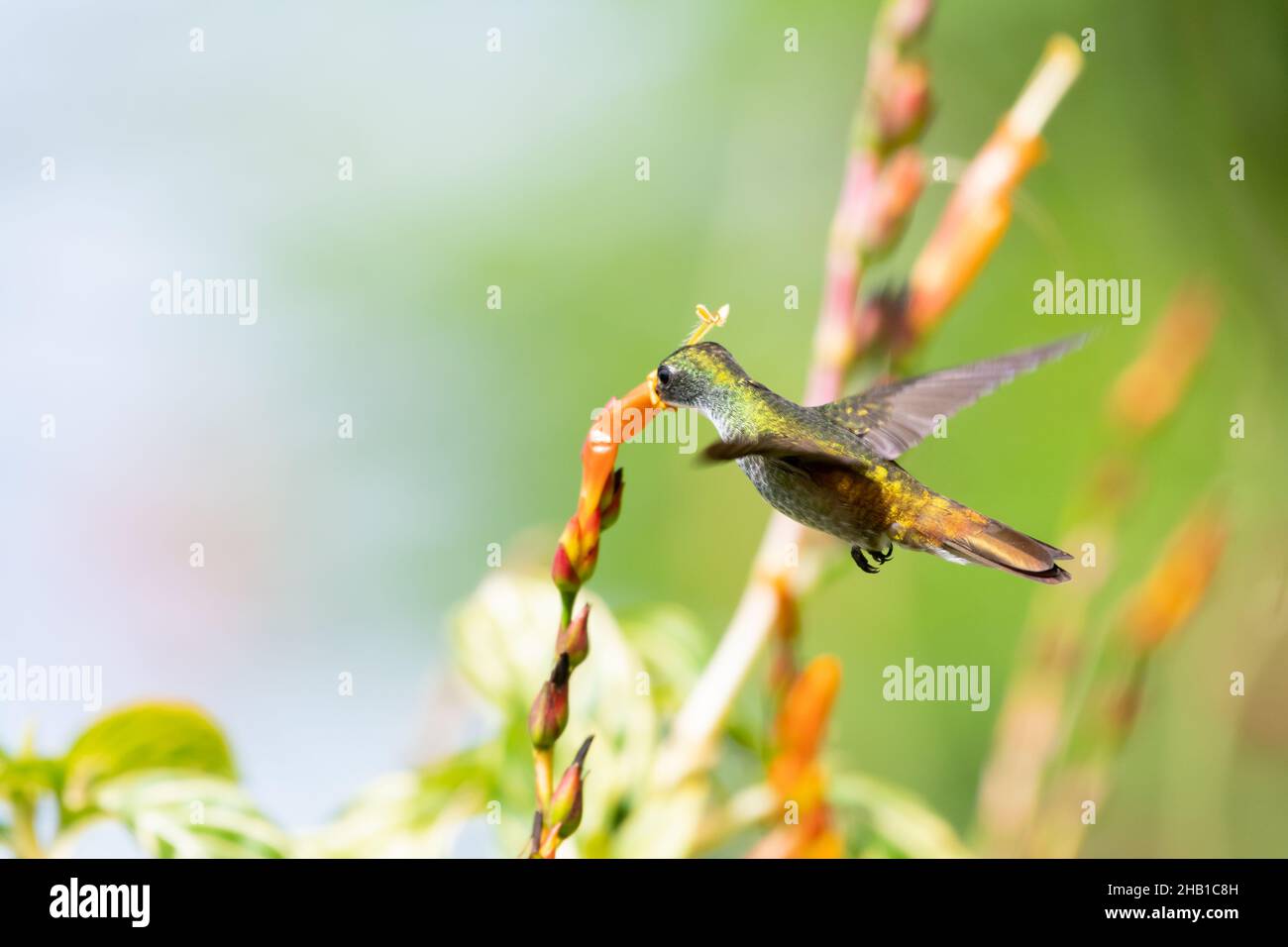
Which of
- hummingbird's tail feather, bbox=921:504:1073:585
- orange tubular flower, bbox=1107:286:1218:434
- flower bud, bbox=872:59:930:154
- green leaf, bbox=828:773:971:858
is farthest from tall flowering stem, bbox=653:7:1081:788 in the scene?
orange tubular flower, bbox=1107:286:1218:434

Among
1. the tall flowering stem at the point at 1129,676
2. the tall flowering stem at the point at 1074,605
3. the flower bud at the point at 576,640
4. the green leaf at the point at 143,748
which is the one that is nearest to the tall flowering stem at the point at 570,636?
the flower bud at the point at 576,640

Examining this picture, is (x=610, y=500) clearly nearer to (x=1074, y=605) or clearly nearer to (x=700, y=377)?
(x=700, y=377)

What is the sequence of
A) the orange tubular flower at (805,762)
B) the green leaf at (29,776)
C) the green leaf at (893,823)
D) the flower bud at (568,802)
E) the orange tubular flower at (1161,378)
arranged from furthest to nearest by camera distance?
the orange tubular flower at (1161,378), the green leaf at (893,823), the orange tubular flower at (805,762), the green leaf at (29,776), the flower bud at (568,802)

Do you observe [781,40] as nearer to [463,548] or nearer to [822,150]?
[822,150]

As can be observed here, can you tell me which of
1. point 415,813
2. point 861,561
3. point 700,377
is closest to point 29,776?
point 415,813

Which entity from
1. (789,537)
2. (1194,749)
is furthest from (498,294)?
(1194,749)

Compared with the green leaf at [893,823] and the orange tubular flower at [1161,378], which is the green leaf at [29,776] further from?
the orange tubular flower at [1161,378]
